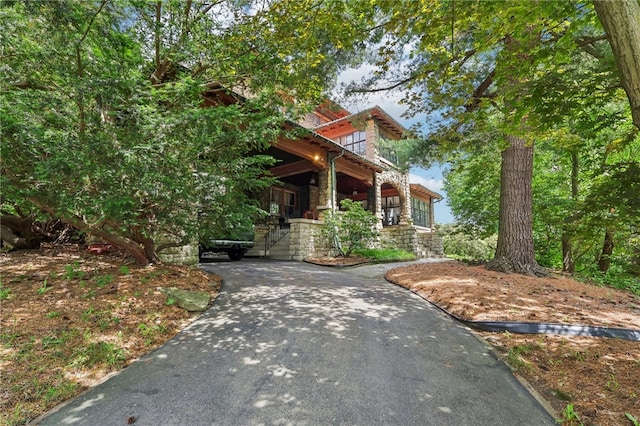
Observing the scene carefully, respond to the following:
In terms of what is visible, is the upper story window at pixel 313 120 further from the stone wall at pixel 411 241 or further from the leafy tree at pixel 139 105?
the leafy tree at pixel 139 105

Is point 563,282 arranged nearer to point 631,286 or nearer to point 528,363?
point 631,286

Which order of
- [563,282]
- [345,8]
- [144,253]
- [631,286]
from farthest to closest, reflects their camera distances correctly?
[631,286], [563,282], [144,253], [345,8]

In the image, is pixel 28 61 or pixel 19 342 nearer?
pixel 19 342

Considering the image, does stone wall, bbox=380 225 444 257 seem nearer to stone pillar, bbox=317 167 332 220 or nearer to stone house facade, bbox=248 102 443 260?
stone house facade, bbox=248 102 443 260

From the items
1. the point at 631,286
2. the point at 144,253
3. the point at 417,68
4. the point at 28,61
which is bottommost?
the point at 631,286

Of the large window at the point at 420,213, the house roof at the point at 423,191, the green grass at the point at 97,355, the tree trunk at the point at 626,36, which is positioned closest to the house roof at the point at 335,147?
the house roof at the point at 423,191

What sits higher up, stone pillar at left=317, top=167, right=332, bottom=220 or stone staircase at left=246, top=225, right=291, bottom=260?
stone pillar at left=317, top=167, right=332, bottom=220

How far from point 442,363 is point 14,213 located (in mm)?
8943

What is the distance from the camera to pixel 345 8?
4.89m

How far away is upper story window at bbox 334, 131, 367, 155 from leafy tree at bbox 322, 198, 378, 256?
6347 millimetres

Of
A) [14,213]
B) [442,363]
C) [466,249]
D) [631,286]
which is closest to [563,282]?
[631,286]

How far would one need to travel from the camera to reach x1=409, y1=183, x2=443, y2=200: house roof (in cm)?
1977

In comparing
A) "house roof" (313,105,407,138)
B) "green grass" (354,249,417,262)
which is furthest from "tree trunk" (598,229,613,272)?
"house roof" (313,105,407,138)

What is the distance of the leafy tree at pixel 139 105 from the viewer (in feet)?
12.3
